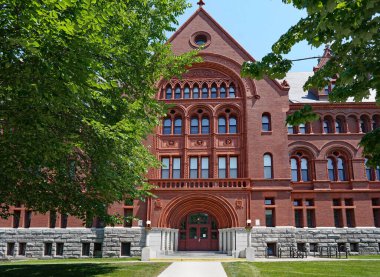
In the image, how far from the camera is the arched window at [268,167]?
2688 centimetres

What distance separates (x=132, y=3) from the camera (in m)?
13.9

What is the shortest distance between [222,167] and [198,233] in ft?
19.2

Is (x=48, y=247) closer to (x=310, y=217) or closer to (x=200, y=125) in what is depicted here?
(x=200, y=125)

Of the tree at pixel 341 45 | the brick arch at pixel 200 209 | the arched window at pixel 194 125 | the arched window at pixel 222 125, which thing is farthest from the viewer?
the arched window at pixel 194 125

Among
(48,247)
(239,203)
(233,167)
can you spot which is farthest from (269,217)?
(48,247)

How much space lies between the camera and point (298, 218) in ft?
92.9

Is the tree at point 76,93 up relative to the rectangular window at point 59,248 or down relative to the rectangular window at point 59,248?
up

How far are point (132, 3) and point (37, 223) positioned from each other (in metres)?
20.2

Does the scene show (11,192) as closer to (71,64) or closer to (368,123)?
(71,64)

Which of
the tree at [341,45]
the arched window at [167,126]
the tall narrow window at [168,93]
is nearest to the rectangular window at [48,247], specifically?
the arched window at [167,126]

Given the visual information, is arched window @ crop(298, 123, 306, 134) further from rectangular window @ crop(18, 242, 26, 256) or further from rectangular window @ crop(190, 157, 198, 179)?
rectangular window @ crop(18, 242, 26, 256)

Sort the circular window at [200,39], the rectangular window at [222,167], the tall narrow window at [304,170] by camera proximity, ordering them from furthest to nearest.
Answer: the circular window at [200,39] < the tall narrow window at [304,170] < the rectangular window at [222,167]

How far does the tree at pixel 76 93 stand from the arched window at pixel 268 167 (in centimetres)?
1302

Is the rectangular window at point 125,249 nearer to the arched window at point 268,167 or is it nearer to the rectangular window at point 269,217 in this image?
the rectangular window at point 269,217
